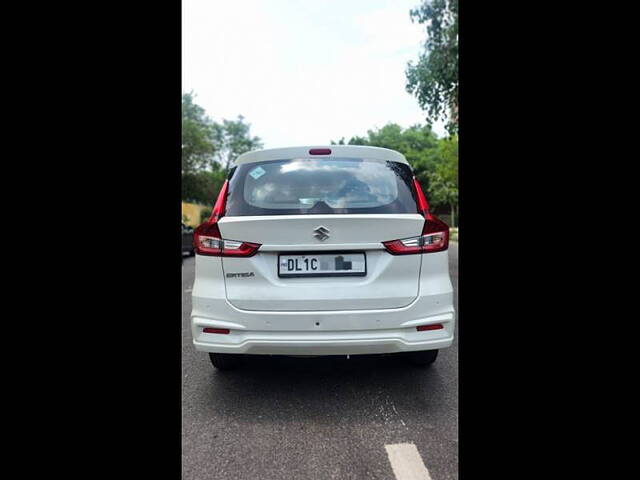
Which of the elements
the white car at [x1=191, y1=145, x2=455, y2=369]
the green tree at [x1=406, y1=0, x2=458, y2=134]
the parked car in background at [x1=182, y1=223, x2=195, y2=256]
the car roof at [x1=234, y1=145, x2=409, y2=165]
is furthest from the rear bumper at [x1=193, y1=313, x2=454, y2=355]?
the parked car in background at [x1=182, y1=223, x2=195, y2=256]

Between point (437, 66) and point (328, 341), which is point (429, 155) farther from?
point (328, 341)

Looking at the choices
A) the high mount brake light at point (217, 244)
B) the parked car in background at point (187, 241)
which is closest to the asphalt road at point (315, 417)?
the high mount brake light at point (217, 244)

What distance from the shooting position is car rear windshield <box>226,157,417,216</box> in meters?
2.57

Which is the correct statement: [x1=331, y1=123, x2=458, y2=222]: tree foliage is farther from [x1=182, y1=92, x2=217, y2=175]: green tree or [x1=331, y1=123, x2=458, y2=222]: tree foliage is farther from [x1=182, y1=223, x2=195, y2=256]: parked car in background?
[x1=182, y1=223, x2=195, y2=256]: parked car in background

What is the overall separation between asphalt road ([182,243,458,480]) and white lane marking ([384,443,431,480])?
0.10 feet

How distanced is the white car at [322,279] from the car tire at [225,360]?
0.57 meters

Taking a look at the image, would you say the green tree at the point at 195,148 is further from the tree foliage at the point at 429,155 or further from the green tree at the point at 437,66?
the green tree at the point at 437,66

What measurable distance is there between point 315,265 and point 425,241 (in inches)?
27.0

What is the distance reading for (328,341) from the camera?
239cm

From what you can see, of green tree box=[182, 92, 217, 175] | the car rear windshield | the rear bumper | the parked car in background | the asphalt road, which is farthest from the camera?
green tree box=[182, 92, 217, 175]

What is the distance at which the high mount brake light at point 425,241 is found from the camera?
2473 millimetres

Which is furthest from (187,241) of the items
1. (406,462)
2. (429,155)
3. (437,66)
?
(429,155)
